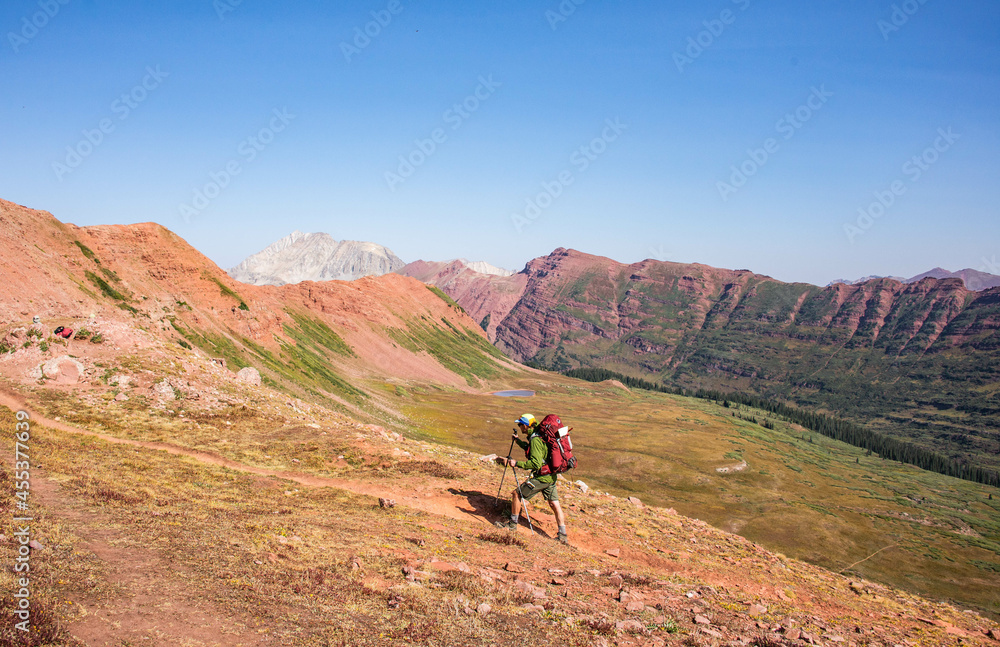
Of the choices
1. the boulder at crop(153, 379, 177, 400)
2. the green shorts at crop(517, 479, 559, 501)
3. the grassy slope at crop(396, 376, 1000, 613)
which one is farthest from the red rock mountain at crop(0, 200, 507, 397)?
the grassy slope at crop(396, 376, 1000, 613)

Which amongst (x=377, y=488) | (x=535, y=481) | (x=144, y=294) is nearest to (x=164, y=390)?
(x=377, y=488)

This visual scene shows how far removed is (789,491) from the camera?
115 metres

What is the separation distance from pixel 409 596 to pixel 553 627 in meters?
3.43

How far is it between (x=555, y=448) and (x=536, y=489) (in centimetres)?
169

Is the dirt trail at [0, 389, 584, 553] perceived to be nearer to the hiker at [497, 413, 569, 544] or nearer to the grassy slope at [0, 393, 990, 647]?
the grassy slope at [0, 393, 990, 647]

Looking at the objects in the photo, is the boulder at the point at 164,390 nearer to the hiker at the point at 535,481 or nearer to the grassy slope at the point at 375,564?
the grassy slope at the point at 375,564

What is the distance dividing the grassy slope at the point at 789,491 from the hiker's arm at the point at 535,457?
73.5 m

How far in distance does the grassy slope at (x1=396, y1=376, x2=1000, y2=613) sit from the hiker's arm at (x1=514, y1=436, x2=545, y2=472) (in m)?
73.5

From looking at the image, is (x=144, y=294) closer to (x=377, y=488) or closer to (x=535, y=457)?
(x=377, y=488)

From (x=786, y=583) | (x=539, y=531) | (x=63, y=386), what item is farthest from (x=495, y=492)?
(x=63, y=386)

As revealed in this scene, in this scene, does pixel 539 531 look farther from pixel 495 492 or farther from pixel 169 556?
pixel 169 556

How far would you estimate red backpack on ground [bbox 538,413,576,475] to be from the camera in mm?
19281

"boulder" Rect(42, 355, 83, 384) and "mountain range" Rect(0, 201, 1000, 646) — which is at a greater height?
"boulder" Rect(42, 355, 83, 384)

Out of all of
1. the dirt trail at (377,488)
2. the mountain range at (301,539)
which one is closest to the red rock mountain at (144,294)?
the mountain range at (301,539)
